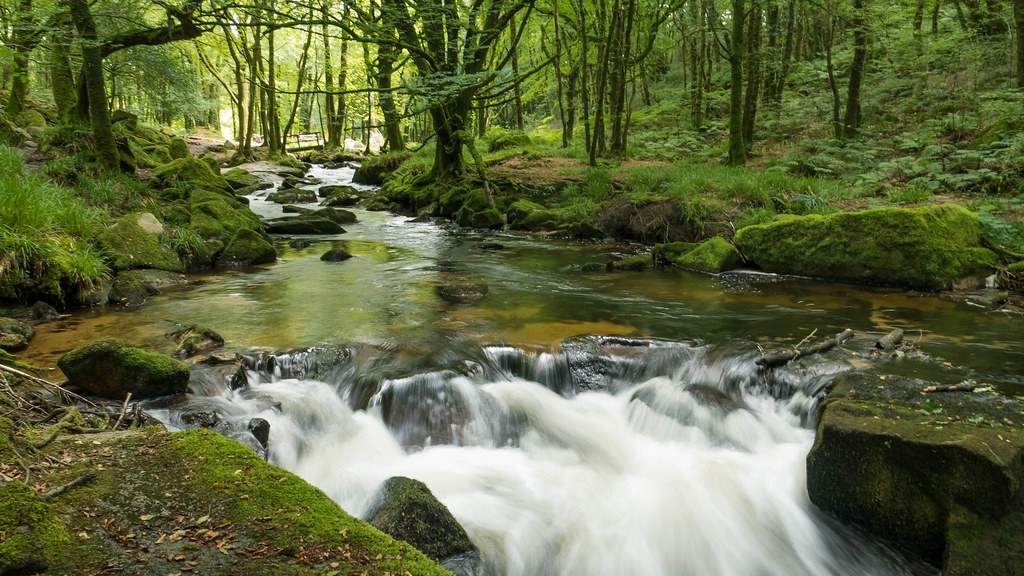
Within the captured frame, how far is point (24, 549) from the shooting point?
1.89m

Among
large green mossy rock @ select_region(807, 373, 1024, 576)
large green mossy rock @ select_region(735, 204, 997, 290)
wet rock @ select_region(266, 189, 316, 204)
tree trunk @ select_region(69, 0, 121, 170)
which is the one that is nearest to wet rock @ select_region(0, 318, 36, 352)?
tree trunk @ select_region(69, 0, 121, 170)

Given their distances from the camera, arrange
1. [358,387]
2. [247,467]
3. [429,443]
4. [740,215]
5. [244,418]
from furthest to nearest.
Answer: [740,215] < [358,387] < [429,443] < [244,418] < [247,467]

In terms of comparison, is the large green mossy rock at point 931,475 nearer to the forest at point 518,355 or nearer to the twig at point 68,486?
the forest at point 518,355

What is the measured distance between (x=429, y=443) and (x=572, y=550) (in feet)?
5.27

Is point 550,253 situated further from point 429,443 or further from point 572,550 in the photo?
point 572,550

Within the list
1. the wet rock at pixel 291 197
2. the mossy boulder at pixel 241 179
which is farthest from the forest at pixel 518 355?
the mossy boulder at pixel 241 179

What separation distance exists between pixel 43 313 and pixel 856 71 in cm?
1720

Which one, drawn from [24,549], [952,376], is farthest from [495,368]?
[24,549]

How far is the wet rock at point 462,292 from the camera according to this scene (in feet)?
27.9

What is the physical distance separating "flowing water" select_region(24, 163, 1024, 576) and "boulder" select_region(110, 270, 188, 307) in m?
0.29

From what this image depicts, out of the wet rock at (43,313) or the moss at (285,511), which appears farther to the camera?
the wet rock at (43,313)

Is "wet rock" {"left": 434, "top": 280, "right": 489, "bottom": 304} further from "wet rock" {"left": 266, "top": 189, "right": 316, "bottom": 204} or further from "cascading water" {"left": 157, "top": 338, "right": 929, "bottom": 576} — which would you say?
"wet rock" {"left": 266, "top": 189, "right": 316, "bottom": 204}

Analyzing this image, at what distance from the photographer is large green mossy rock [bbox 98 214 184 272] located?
342 inches

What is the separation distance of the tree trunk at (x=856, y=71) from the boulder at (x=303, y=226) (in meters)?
13.3
